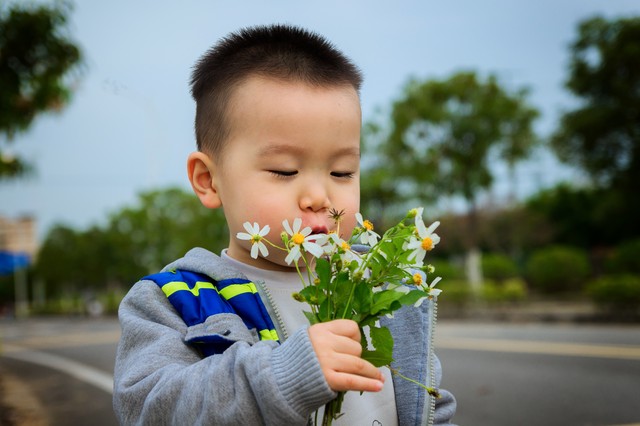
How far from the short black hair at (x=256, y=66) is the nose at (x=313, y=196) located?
0.79 feet

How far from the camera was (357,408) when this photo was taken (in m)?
1.50

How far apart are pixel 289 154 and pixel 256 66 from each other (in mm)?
257

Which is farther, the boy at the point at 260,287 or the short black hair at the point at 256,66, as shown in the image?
the short black hair at the point at 256,66

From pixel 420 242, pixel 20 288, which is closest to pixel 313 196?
pixel 420 242

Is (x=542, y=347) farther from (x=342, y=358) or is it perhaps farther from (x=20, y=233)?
(x=20, y=233)

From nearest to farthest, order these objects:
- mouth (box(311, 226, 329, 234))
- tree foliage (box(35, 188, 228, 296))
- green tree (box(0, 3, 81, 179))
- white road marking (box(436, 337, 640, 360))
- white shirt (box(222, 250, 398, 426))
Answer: mouth (box(311, 226, 329, 234)) → white shirt (box(222, 250, 398, 426)) → green tree (box(0, 3, 81, 179)) → white road marking (box(436, 337, 640, 360)) → tree foliage (box(35, 188, 228, 296))

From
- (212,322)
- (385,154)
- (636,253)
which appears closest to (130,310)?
(212,322)

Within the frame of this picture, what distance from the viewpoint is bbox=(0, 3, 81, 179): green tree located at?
6.60 metres

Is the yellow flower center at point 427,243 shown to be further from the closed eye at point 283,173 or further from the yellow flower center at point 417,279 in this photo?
the closed eye at point 283,173

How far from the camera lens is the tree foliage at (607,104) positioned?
2059cm

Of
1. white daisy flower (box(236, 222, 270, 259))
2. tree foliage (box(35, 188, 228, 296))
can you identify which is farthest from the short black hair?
tree foliage (box(35, 188, 228, 296))

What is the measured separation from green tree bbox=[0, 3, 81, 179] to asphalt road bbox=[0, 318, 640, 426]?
314 centimetres

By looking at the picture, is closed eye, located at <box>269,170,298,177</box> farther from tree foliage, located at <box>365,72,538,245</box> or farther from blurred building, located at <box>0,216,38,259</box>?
blurred building, located at <box>0,216,38,259</box>

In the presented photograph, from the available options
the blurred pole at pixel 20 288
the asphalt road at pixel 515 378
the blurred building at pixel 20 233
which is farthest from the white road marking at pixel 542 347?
the blurred building at pixel 20 233
